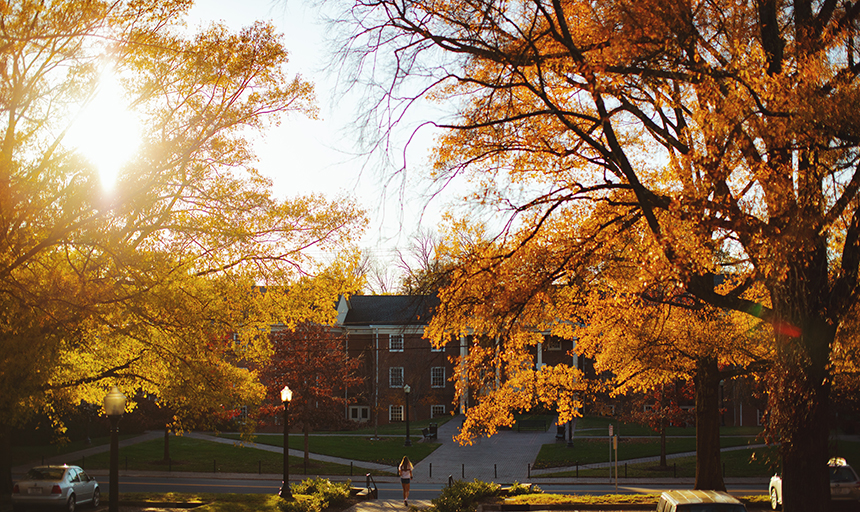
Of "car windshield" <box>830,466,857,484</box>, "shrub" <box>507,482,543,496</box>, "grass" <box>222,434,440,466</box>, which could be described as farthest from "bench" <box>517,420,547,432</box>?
"car windshield" <box>830,466,857,484</box>

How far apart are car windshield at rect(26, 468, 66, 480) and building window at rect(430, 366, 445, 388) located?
37305 mm

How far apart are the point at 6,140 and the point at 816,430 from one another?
43.6ft

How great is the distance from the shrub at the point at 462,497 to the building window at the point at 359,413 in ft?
116

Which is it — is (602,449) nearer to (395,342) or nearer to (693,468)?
(693,468)

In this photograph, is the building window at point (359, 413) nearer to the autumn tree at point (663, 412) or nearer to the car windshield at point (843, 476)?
the autumn tree at point (663, 412)

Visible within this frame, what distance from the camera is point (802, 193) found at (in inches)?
315

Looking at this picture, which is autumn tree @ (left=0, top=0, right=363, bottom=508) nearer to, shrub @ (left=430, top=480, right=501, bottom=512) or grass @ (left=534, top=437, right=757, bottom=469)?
shrub @ (left=430, top=480, right=501, bottom=512)

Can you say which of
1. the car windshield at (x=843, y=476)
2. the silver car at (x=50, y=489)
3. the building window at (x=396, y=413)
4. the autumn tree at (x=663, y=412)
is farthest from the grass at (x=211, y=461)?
the car windshield at (x=843, y=476)

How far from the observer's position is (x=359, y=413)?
54.4 metres

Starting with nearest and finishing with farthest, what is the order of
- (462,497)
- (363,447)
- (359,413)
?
(462,497)
(363,447)
(359,413)

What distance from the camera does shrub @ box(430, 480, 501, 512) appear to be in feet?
54.3

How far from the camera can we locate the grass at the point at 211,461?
32000mm

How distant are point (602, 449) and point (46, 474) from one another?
91.6ft

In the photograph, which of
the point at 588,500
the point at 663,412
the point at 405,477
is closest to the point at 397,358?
the point at 663,412
